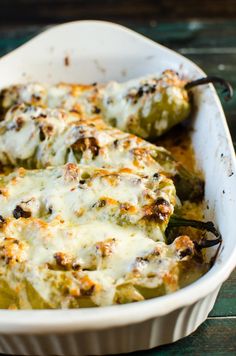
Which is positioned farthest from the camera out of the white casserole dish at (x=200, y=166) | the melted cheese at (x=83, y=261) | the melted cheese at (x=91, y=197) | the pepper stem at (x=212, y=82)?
the pepper stem at (x=212, y=82)

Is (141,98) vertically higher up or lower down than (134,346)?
higher up

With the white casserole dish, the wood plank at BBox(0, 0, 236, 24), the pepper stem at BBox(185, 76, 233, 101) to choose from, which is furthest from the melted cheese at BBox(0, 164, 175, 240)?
the wood plank at BBox(0, 0, 236, 24)

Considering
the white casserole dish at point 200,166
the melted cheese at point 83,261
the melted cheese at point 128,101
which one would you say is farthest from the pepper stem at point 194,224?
the melted cheese at point 128,101

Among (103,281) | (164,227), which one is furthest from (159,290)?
(164,227)

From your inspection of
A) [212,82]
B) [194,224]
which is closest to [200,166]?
[212,82]

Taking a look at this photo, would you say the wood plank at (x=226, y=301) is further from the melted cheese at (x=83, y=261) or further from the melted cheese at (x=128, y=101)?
the melted cheese at (x=128, y=101)

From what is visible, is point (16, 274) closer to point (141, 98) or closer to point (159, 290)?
point (159, 290)

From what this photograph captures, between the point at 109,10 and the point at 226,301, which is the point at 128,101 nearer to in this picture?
the point at 226,301

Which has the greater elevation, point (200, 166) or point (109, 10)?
point (200, 166)
